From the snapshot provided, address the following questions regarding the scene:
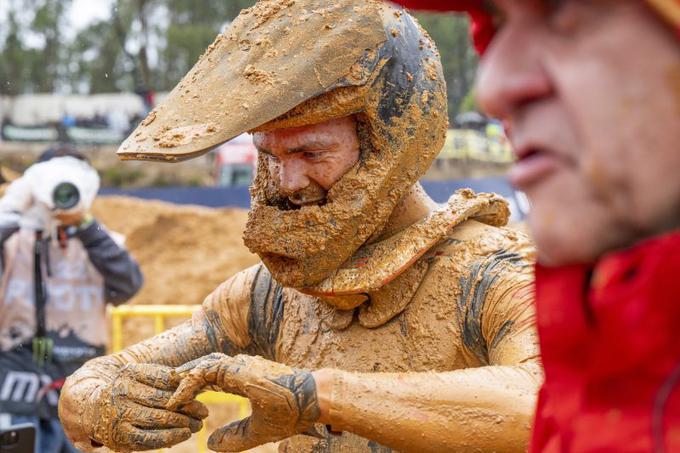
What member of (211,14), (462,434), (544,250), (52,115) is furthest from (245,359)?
(211,14)

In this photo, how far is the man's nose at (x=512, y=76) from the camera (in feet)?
3.43

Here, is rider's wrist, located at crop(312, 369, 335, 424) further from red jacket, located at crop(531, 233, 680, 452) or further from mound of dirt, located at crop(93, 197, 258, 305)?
mound of dirt, located at crop(93, 197, 258, 305)

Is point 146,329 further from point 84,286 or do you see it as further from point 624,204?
point 624,204

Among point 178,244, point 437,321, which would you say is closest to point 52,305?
point 437,321

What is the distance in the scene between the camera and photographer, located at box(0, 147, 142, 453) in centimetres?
533

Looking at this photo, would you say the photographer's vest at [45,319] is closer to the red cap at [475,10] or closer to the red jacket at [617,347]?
the red cap at [475,10]

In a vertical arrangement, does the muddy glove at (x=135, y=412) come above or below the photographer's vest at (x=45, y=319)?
above

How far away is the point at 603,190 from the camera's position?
99 centimetres

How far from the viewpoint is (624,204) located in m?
0.98

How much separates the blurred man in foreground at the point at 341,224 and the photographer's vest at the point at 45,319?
2754 millimetres

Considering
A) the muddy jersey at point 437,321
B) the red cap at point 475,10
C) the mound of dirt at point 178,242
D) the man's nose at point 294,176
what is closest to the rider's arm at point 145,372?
the muddy jersey at point 437,321

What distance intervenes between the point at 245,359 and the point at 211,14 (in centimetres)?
3308

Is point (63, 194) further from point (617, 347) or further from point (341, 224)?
point (617, 347)

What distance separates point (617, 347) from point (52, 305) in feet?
15.7
